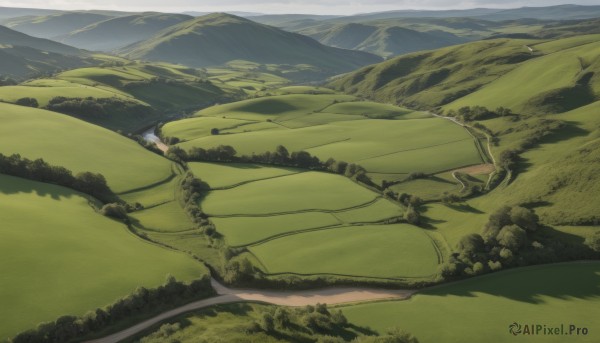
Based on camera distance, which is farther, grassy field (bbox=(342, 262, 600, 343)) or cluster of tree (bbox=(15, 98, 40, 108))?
cluster of tree (bbox=(15, 98, 40, 108))

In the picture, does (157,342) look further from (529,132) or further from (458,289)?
(529,132)

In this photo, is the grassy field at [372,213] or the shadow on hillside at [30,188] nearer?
the grassy field at [372,213]

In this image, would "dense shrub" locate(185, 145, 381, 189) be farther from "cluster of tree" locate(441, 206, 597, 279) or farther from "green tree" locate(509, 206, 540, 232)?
"cluster of tree" locate(441, 206, 597, 279)

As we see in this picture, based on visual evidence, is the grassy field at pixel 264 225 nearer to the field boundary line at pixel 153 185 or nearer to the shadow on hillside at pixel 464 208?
the shadow on hillside at pixel 464 208

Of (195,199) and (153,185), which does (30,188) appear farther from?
(195,199)

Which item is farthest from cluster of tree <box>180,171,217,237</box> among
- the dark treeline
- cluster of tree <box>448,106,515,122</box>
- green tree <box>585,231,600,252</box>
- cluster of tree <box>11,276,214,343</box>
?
cluster of tree <box>448,106,515,122</box>

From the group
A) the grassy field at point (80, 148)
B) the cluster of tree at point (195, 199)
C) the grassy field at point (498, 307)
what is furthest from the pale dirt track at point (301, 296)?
the grassy field at point (80, 148)

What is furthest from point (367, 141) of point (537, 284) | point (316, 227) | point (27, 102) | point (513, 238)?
point (27, 102)
